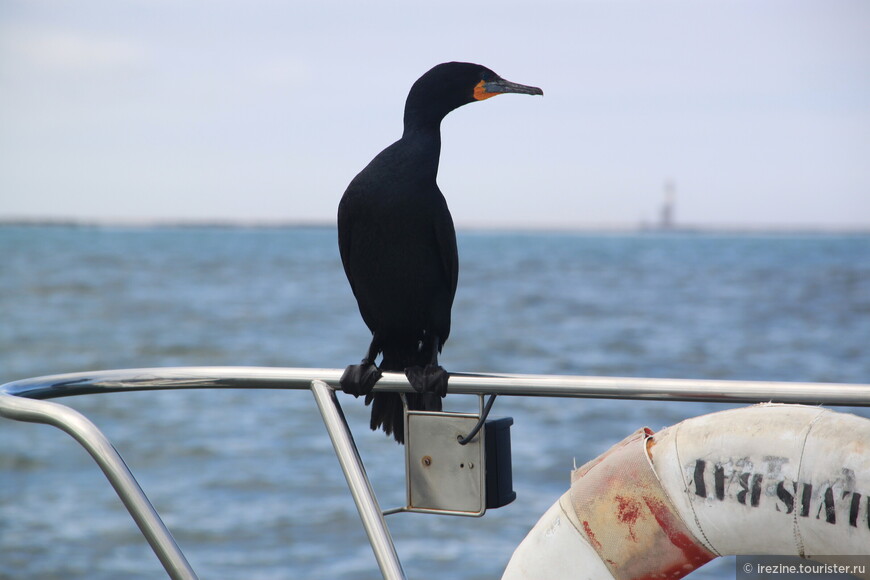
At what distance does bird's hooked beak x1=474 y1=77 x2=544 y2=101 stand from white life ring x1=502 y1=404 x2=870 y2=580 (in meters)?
1.10

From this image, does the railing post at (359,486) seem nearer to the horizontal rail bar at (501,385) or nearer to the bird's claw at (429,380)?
the horizontal rail bar at (501,385)

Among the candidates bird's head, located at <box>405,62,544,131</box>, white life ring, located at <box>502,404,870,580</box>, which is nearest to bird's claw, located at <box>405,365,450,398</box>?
white life ring, located at <box>502,404,870,580</box>

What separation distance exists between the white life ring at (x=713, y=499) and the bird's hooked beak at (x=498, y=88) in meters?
Result: 1.10

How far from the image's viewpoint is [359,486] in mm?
1700

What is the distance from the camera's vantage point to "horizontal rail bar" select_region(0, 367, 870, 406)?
58.1 inches

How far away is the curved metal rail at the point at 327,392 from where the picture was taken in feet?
4.89

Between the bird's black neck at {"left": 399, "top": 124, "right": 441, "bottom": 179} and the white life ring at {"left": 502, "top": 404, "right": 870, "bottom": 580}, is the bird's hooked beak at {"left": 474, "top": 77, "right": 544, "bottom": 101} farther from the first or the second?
the white life ring at {"left": 502, "top": 404, "right": 870, "bottom": 580}

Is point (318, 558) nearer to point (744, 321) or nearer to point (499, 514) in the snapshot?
point (499, 514)

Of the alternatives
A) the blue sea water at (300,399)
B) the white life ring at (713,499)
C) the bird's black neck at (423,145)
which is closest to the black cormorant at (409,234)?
the bird's black neck at (423,145)

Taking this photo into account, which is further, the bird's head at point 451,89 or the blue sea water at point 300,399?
the blue sea water at point 300,399

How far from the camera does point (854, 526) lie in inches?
57.5

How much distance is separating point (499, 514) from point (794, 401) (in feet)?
16.0

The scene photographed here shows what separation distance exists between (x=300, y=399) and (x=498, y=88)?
7704 millimetres

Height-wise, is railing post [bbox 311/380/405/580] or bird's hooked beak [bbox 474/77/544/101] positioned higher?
bird's hooked beak [bbox 474/77/544/101]
